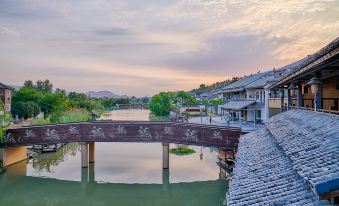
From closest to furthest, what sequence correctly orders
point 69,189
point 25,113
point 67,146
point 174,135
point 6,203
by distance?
point 6,203 < point 69,189 < point 174,135 < point 67,146 < point 25,113

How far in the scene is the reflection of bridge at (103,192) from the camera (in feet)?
56.4

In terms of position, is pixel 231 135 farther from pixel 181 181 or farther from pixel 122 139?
pixel 122 139

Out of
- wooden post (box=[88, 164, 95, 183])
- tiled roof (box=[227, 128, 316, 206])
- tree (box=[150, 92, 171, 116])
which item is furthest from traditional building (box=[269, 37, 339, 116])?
tree (box=[150, 92, 171, 116])

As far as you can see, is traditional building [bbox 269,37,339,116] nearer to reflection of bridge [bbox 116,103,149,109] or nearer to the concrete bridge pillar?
the concrete bridge pillar

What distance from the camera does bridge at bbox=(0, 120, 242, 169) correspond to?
20.8 m

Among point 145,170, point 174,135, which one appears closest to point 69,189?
point 145,170

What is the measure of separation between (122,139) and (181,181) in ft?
16.3

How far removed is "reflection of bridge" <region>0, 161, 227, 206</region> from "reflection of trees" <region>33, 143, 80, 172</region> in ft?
10.8

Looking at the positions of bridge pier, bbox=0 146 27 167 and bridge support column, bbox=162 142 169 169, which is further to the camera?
bridge pier, bbox=0 146 27 167

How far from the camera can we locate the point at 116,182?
20.4m

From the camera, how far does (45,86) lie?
10856cm

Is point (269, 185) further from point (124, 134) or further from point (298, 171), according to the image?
point (124, 134)

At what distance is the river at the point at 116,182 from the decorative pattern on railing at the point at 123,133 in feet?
7.78

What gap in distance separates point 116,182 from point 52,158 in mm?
10090
